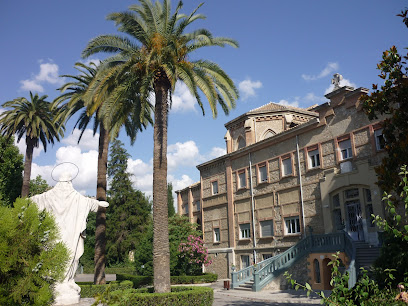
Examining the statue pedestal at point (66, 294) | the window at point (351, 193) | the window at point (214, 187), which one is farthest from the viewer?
the window at point (214, 187)

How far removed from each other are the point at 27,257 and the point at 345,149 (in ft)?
62.7

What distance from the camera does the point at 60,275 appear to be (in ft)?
27.5

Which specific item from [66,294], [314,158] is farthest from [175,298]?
[314,158]

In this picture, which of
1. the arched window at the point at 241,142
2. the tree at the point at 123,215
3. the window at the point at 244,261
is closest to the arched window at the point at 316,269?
the window at the point at 244,261

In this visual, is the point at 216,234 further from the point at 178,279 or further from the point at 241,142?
the point at 241,142

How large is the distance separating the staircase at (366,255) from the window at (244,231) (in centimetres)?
1093

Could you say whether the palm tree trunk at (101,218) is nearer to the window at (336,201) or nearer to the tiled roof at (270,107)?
the window at (336,201)

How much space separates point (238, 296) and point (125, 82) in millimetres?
13516

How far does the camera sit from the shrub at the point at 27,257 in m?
7.61

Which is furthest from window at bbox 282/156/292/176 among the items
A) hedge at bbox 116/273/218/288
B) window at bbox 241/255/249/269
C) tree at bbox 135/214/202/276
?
hedge at bbox 116/273/218/288

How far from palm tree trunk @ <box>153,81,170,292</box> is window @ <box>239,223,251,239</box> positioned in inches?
628

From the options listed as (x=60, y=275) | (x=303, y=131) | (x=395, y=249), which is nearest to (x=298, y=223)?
(x=303, y=131)

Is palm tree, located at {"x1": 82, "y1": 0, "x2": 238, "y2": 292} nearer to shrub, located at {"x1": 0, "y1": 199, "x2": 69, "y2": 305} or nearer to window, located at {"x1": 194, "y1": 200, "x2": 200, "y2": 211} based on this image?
shrub, located at {"x1": 0, "y1": 199, "x2": 69, "y2": 305}

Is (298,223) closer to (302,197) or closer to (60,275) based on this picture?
(302,197)
